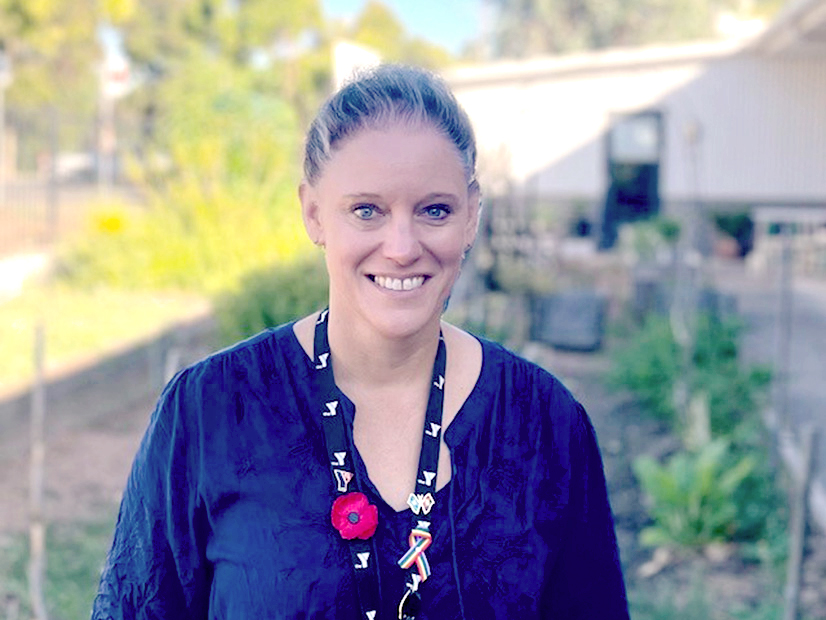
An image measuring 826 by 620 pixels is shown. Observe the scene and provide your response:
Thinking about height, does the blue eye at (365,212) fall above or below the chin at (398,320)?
above

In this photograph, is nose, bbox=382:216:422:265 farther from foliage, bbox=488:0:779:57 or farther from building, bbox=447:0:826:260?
foliage, bbox=488:0:779:57

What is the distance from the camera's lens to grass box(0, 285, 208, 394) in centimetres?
852

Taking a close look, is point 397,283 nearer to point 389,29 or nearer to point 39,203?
point 39,203

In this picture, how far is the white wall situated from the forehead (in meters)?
19.0

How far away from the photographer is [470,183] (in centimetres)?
180

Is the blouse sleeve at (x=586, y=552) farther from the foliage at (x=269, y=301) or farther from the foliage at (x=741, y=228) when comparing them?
the foliage at (x=741, y=228)

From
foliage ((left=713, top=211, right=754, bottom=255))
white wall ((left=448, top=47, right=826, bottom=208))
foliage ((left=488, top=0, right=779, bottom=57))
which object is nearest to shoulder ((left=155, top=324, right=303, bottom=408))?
white wall ((left=448, top=47, right=826, bottom=208))

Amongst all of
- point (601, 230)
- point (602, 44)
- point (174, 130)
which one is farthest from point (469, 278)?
point (602, 44)

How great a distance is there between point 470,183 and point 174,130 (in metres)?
14.6

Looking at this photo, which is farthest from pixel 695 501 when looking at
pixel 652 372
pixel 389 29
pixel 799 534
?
pixel 389 29

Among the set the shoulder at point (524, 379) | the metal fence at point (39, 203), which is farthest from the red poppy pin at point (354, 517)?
the metal fence at point (39, 203)

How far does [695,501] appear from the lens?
514 cm

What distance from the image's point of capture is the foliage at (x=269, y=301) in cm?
685

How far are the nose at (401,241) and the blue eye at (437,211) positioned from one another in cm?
3
